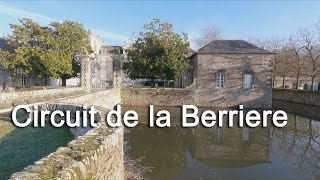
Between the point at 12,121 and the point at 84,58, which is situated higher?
the point at 84,58

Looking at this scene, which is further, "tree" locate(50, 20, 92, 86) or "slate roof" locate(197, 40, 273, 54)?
"tree" locate(50, 20, 92, 86)

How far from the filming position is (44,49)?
64.8ft

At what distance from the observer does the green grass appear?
15.2 feet

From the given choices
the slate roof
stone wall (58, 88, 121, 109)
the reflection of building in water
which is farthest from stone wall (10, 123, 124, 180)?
the slate roof

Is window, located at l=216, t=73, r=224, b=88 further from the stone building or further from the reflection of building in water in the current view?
the reflection of building in water

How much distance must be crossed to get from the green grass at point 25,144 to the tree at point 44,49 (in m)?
12.2

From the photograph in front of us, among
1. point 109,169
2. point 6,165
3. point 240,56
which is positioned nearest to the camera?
point 109,169

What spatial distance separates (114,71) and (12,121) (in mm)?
13182

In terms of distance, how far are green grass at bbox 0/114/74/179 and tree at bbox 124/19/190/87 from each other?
544 inches

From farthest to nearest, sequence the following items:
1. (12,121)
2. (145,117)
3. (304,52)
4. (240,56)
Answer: (304,52) < (240,56) < (145,117) < (12,121)

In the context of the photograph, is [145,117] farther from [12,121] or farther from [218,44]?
[218,44]

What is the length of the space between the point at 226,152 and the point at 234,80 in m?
12.4

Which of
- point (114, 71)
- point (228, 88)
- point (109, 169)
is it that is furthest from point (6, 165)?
point (228, 88)

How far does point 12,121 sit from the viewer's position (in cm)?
775
